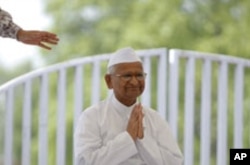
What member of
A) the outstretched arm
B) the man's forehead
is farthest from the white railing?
the man's forehead

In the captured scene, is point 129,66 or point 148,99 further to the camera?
point 148,99

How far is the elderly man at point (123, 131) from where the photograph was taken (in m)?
1.99

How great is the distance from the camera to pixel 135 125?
201 centimetres

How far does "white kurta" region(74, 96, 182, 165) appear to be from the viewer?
1985mm

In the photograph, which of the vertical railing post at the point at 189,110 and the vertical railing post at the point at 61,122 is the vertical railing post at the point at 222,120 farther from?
the vertical railing post at the point at 61,122

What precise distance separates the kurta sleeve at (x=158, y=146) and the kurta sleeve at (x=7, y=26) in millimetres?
579

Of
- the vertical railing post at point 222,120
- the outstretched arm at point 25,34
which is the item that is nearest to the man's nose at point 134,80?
the outstretched arm at point 25,34

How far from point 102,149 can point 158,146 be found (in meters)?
0.21

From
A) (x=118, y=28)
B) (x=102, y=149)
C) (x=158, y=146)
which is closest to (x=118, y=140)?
(x=102, y=149)

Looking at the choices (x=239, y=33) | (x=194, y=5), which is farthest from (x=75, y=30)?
(x=239, y=33)

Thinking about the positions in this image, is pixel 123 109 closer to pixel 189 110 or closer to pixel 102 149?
pixel 102 149

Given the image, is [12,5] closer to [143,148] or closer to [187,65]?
[187,65]

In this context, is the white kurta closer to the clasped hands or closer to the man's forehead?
the clasped hands

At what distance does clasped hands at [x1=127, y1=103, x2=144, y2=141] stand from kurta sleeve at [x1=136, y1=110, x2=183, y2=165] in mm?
29
